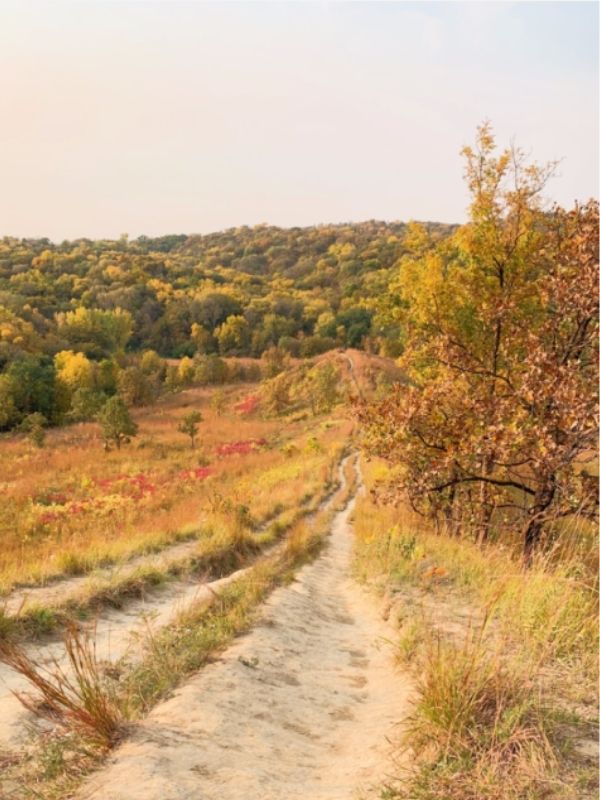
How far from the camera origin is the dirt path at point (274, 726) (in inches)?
115

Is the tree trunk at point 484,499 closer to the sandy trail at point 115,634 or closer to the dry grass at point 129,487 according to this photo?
the sandy trail at point 115,634

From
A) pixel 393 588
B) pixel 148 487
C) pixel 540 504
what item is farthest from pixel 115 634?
pixel 148 487

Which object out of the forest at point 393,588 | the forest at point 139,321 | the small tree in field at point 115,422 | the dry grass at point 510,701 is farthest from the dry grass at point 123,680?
the forest at point 139,321

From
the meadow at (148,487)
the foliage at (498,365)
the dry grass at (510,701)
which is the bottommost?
the meadow at (148,487)

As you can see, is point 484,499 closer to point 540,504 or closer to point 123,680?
point 540,504

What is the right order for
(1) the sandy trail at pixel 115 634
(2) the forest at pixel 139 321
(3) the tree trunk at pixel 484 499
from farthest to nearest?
(2) the forest at pixel 139 321 < (3) the tree trunk at pixel 484 499 < (1) the sandy trail at pixel 115 634

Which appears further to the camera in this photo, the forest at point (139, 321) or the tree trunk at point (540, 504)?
the forest at point (139, 321)

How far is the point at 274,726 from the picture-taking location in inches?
155

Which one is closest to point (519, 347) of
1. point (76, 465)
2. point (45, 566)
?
point (45, 566)

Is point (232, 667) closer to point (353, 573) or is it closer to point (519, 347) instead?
point (353, 573)

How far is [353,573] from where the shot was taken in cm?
1015

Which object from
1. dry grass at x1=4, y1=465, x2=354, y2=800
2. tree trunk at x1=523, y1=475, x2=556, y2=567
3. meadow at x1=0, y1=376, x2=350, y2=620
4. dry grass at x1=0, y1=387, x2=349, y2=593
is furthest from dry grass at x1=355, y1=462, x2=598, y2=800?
dry grass at x1=0, y1=387, x2=349, y2=593

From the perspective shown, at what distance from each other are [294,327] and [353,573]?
110743mm

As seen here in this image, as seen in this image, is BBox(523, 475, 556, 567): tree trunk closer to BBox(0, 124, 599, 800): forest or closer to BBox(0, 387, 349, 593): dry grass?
BBox(0, 124, 599, 800): forest
